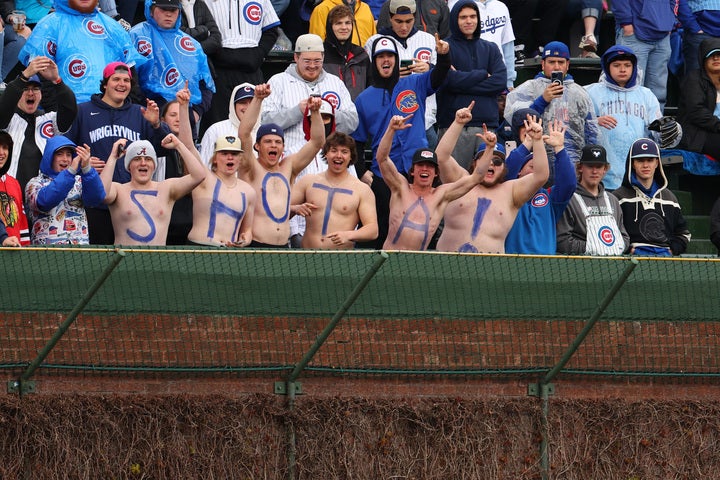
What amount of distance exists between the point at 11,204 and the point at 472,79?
16.8 feet

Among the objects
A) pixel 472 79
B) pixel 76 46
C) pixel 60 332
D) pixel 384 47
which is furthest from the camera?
pixel 472 79

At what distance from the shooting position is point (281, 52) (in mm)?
→ 17750

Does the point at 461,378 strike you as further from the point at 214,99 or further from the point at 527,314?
the point at 214,99

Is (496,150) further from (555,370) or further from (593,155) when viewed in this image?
(555,370)

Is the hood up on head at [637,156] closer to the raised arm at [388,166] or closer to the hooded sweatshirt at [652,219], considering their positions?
the hooded sweatshirt at [652,219]

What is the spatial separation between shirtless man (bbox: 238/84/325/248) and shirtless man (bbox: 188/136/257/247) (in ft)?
0.55

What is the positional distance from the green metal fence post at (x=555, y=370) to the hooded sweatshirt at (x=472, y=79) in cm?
388

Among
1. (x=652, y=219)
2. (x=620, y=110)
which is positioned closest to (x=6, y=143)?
(x=652, y=219)

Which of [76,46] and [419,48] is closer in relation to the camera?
[76,46]

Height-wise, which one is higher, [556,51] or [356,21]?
[356,21]

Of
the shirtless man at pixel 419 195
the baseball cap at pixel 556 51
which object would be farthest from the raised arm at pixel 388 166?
the baseball cap at pixel 556 51

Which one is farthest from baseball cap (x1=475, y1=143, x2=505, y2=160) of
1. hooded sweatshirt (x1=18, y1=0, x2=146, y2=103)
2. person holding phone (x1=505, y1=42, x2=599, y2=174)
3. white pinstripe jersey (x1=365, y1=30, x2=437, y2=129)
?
hooded sweatshirt (x1=18, y1=0, x2=146, y2=103)

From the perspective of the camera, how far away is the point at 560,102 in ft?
51.2

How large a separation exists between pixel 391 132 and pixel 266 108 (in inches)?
77.1
